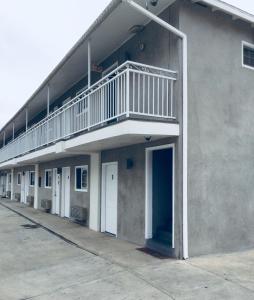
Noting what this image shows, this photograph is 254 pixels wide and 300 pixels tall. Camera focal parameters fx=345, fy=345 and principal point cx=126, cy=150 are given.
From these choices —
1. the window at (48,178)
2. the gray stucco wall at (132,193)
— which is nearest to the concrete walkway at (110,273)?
the gray stucco wall at (132,193)

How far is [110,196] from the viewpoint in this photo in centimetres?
1143

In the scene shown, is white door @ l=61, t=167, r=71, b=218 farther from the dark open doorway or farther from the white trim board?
the white trim board

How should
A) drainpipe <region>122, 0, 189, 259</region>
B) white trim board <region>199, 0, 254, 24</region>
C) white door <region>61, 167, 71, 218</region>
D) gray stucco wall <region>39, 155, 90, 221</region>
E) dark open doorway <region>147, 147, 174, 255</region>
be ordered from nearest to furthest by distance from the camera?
drainpipe <region>122, 0, 189, 259</region>, white trim board <region>199, 0, 254, 24</region>, dark open doorway <region>147, 147, 174, 255</region>, gray stucco wall <region>39, 155, 90, 221</region>, white door <region>61, 167, 71, 218</region>

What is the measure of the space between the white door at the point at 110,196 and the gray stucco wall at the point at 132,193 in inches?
18.2

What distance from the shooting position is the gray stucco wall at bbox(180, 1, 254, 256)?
836 cm

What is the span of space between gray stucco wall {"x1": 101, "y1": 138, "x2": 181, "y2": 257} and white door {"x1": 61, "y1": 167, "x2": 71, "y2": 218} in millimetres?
5439

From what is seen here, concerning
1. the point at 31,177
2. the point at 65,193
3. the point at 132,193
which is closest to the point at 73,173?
the point at 65,193

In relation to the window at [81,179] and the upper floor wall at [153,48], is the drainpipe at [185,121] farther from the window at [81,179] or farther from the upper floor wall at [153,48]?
the window at [81,179]

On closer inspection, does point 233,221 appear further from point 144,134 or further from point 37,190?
point 37,190

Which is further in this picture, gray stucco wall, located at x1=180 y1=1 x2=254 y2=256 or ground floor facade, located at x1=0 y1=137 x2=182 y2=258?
ground floor facade, located at x1=0 y1=137 x2=182 y2=258

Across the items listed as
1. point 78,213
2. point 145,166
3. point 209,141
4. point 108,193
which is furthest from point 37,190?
point 209,141

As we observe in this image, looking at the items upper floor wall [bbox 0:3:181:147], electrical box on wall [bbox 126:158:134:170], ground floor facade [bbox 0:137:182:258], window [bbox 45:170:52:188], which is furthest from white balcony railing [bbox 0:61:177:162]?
window [bbox 45:170:52:188]

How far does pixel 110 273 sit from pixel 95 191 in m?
5.37

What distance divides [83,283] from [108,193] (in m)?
5.19
